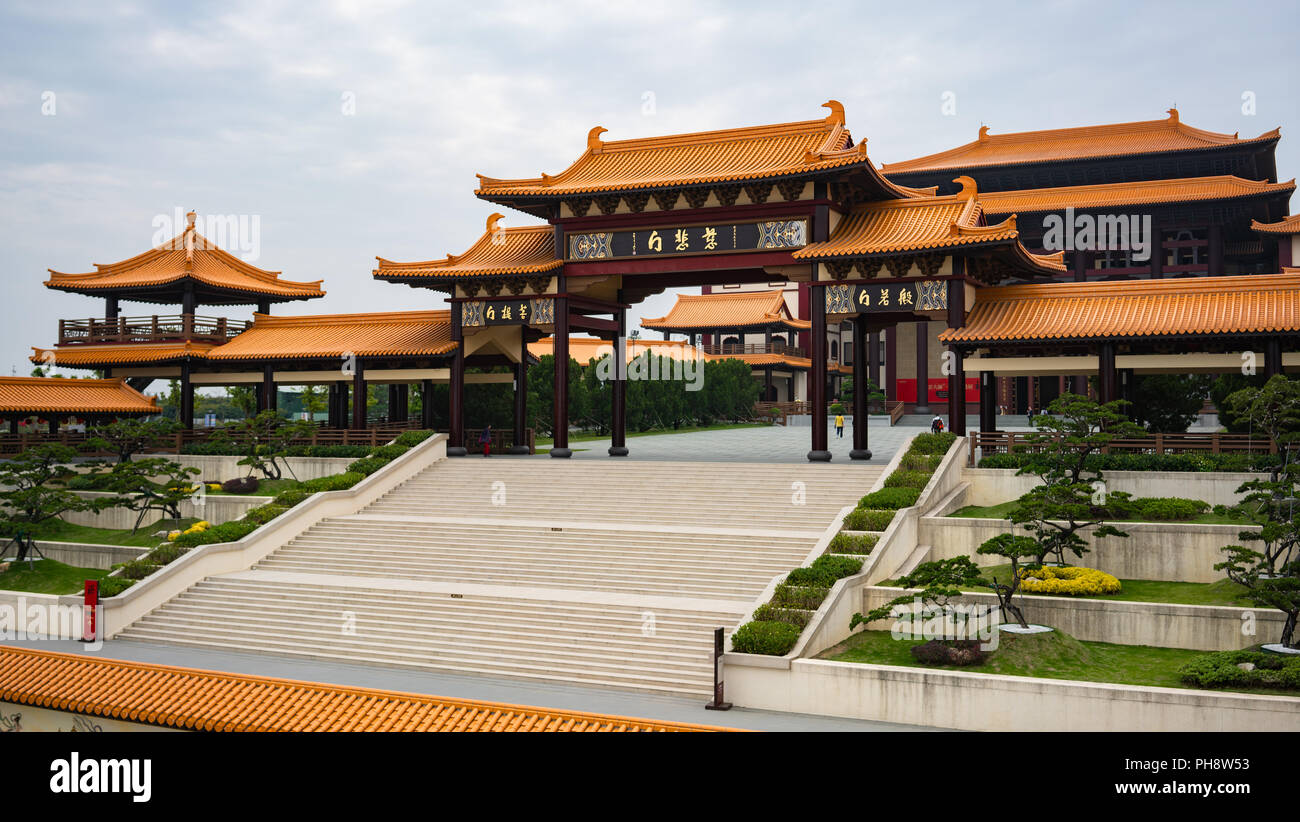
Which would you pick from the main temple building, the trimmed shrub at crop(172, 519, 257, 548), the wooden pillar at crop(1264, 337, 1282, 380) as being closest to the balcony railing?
the main temple building

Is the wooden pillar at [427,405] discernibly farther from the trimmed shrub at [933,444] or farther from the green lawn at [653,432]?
the trimmed shrub at [933,444]

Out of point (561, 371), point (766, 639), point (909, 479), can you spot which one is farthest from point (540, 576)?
point (561, 371)

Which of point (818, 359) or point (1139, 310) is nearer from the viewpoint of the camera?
point (1139, 310)

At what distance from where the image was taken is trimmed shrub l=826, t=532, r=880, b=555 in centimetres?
1841

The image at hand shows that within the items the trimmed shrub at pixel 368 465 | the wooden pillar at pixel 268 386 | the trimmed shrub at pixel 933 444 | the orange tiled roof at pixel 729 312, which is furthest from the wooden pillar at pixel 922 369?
the trimmed shrub at pixel 368 465

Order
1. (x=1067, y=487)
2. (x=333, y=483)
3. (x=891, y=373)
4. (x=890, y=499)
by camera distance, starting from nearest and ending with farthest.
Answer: (x=1067, y=487) → (x=890, y=499) → (x=333, y=483) → (x=891, y=373)

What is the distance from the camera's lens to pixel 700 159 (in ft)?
92.5

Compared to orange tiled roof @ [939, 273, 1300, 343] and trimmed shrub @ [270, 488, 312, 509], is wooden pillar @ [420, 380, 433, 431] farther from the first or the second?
orange tiled roof @ [939, 273, 1300, 343]

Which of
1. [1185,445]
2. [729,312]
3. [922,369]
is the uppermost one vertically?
[729,312]

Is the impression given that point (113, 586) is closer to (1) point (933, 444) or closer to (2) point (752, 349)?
(1) point (933, 444)

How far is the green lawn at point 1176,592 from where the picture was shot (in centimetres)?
1661

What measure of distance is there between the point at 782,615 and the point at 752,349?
45704 mm

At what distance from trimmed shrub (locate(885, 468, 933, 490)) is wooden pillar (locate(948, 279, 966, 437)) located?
2798mm
